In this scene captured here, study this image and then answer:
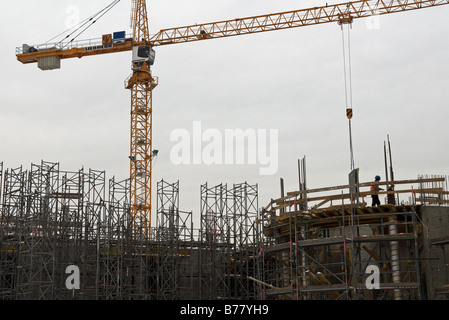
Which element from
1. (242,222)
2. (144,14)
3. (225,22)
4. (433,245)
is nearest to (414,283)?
(433,245)

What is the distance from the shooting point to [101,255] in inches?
1367

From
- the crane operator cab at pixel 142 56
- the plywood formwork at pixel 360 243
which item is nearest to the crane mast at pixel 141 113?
the crane operator cab at pixel 142 56

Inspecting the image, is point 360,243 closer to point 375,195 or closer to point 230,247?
point 375,195

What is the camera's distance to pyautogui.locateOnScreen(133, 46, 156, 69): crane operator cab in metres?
59.7

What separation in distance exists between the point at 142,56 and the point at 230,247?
28418mm

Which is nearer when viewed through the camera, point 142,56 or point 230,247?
point 230,247

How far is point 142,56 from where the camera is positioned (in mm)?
60031

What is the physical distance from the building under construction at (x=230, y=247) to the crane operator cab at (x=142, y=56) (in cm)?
2553

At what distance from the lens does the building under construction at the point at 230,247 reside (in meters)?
23.6

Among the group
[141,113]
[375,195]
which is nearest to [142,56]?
[141,113]

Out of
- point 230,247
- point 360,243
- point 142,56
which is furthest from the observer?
point 142,56

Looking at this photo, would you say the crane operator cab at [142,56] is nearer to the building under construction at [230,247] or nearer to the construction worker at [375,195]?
the building under construction at [230,247]

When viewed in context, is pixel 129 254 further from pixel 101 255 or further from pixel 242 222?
pixel 242 222
